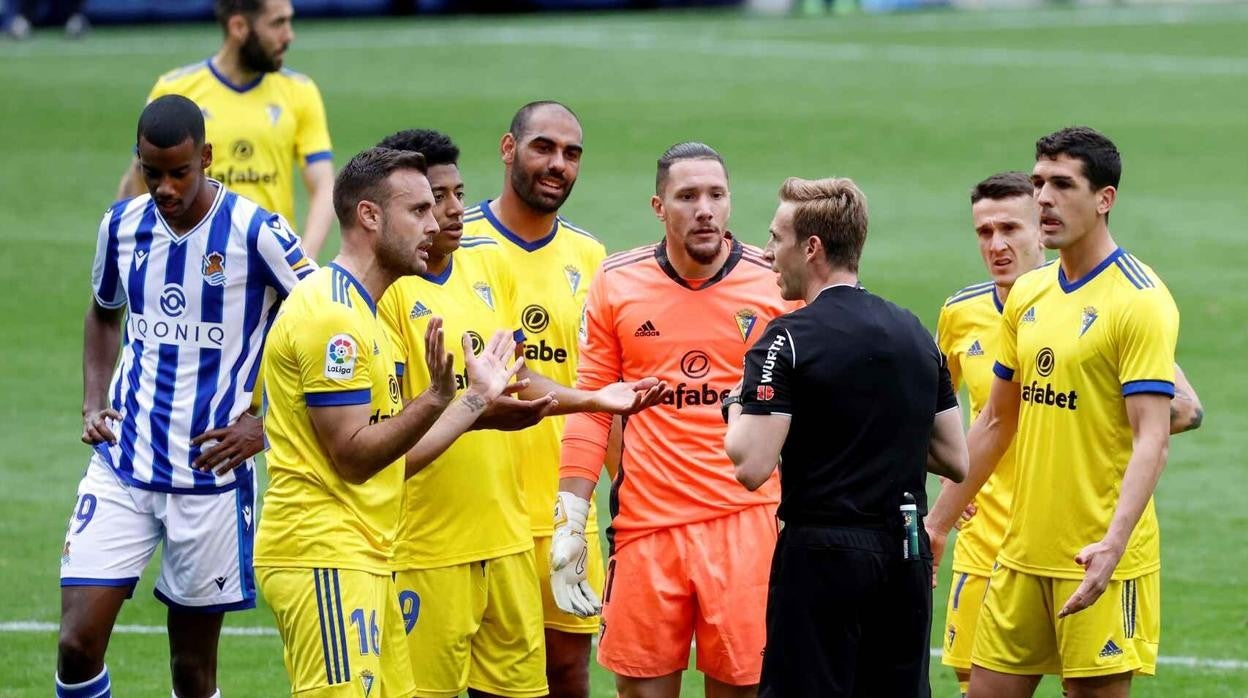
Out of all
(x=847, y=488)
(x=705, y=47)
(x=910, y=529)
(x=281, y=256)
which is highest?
(x=705, y=47)

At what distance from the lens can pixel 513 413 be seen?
22.0 ft

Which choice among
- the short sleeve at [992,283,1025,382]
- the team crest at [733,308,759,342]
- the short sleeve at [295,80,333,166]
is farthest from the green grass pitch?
the short sleeve at [295,80,333,166]

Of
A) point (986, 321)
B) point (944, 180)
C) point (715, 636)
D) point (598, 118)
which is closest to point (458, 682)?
point (715, 636)

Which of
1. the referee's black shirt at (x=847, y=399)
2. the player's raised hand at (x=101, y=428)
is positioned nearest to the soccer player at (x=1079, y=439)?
the referee's black shirt at (x=847, y=399)

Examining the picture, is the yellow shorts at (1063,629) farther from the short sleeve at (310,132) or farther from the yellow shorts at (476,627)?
the short sleeve at (310,132)

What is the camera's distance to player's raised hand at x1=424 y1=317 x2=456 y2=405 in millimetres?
6113

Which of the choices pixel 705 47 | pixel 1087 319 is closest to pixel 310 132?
pixel 1087 319

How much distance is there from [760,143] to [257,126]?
589 inches

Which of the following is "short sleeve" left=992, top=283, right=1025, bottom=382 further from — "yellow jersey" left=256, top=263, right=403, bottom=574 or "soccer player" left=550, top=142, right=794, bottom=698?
"yellow jersey" left=256, top=263, right=403, bottom=574

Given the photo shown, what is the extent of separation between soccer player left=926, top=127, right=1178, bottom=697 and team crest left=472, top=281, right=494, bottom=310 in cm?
194

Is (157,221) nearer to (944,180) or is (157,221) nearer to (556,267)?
(556,267)

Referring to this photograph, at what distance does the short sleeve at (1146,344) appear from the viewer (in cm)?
668

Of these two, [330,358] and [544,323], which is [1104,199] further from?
[330,358]

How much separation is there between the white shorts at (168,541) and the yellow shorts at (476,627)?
2.43ft
